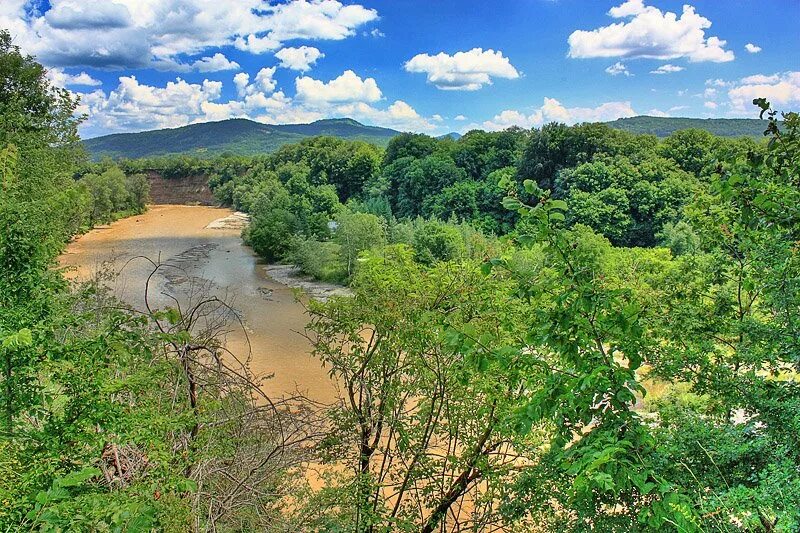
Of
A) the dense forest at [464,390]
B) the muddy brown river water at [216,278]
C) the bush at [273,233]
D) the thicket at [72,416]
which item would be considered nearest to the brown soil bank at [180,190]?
the muddy brown river water at [216,278]

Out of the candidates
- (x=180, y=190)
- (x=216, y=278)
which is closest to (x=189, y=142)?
(x=180, y=190)

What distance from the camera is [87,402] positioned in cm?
329

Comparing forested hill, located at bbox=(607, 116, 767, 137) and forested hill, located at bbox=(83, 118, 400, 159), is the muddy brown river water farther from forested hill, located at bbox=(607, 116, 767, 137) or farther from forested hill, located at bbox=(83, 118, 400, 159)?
forested hill, located at bbox=(83, 118, 400, 159)

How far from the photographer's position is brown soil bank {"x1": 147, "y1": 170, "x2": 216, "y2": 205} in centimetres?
8219

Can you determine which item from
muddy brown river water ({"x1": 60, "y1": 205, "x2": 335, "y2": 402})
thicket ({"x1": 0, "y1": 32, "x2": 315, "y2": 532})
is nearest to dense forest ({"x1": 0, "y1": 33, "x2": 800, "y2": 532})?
thicket ({"x1": 0, "y1": 32, "x2": 315, "y2": 532})

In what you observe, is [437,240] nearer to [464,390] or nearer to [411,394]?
[411,394]

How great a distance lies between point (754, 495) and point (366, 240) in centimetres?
3044

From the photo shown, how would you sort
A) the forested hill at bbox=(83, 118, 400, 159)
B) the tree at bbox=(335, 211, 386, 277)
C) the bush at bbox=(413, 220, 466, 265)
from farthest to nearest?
the forested hill at bbox=(83, 118, 400, 159) → the tree at bbox=(335, 211, 386, 277) → the bush at bbox=(413, 220, 466, 265)

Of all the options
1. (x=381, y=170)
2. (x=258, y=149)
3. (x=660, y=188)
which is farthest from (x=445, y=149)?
(x=258, y=149)

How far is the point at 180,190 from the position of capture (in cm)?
8525

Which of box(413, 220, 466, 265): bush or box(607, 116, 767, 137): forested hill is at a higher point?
box(607, 116, 767, 137): forested hill

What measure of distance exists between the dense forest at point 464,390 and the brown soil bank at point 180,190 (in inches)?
2909

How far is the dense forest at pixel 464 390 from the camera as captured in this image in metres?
2.53

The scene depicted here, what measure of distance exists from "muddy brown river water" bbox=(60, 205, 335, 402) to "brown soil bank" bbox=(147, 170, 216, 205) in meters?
19.4
